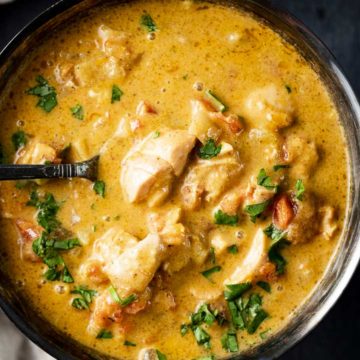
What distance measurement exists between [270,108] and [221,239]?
0.82 meters

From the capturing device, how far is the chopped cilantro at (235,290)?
3.85 metres

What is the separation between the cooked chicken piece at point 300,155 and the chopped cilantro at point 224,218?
441mm

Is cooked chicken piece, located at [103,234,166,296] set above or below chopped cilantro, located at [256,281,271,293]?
above

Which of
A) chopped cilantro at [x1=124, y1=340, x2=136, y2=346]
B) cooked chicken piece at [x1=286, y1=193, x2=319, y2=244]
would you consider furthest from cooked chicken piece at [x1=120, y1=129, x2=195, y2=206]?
chopped cilantro at [x1=124, y1=340, x2=136, y2=346]

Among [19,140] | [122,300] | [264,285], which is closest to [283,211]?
[264,285]

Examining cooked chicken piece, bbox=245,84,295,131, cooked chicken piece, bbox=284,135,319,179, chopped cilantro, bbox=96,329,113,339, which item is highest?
cooked chicken piece, bbox=245,84,295,131

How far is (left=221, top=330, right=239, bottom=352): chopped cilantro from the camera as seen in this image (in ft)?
13.0

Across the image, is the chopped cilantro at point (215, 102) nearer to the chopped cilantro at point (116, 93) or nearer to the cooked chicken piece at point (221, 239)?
the chopped cilantro at point (116, 93)

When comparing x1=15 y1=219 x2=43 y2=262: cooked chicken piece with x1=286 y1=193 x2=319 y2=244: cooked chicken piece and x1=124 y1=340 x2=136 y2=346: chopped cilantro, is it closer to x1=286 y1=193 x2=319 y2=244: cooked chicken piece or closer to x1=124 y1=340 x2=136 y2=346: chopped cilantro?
x1=124 y1=340 x2=136 y2=346: chopped cilantro

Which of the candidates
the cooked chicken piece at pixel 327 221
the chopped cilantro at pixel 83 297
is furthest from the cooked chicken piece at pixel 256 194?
the chopped cilantro at pixel 83 297

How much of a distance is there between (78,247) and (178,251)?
1.95 feet

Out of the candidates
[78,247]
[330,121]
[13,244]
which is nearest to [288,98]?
[330,121]

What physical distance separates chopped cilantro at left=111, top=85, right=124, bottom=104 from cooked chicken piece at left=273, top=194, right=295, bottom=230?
3.64 ft

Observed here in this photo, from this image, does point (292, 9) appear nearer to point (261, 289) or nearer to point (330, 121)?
point (330, 121)
